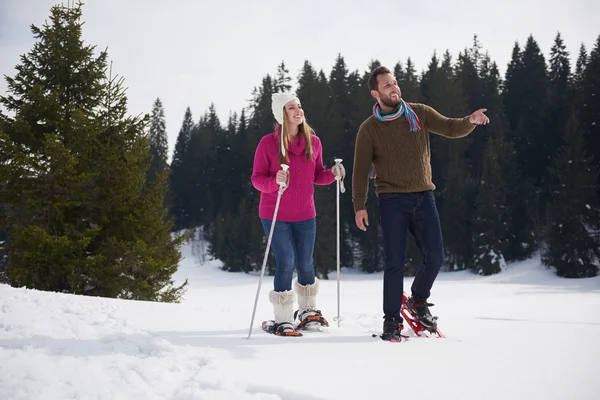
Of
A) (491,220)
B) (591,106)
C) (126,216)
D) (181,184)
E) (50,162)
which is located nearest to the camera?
(50,162)

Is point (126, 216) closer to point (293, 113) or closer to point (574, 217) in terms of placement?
point (293, 113)

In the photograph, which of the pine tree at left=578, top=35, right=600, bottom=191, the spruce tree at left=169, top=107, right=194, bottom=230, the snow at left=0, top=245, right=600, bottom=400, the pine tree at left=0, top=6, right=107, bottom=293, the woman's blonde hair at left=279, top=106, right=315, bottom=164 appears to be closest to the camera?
the snow at left=0, top=245, right=600, bottom=400

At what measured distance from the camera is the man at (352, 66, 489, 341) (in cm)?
390

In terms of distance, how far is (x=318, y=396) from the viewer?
2311mm

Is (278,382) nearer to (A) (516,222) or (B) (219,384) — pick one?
(B) (219,384)

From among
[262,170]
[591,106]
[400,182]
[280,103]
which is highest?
[591,106]

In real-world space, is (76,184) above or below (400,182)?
above

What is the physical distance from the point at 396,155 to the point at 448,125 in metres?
0.58

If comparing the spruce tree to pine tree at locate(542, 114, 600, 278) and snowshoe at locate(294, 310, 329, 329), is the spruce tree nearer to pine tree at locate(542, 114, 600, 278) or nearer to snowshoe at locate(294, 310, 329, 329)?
pine tree at locate(542, 114, 600, 278)

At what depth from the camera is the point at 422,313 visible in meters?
4.05

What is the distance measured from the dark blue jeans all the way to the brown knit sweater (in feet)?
0.33

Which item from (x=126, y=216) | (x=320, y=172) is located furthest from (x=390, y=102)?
(x=126, y=216)

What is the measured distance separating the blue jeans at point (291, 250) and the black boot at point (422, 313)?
94 centimetres

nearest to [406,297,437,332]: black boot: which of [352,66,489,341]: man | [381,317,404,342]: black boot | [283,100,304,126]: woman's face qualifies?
[352,66,489,341]: man
